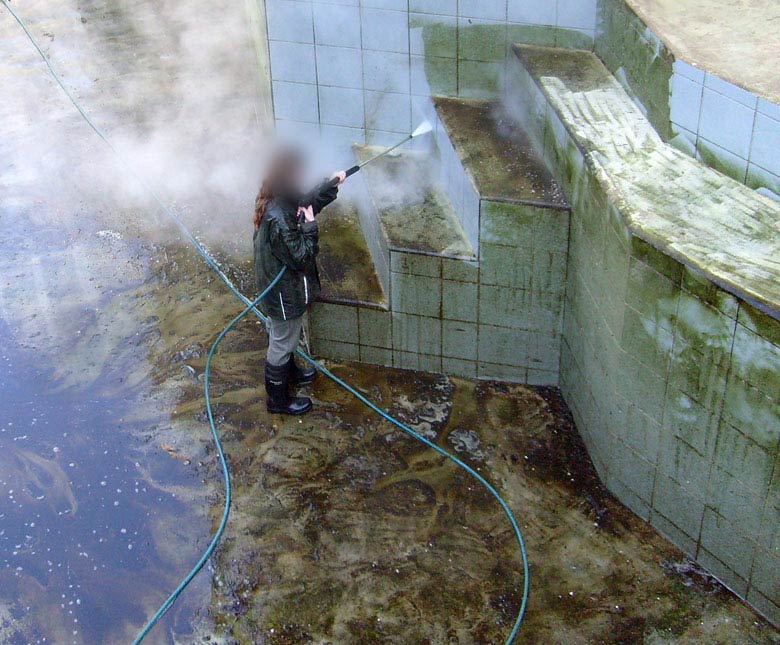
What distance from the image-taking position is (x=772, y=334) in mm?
3779

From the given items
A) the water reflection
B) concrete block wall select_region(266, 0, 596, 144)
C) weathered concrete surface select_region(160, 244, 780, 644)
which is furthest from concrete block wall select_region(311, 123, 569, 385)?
the water reflection

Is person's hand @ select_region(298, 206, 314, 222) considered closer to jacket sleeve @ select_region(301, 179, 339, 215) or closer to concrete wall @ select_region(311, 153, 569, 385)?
jacket sleeve @ select_region(301, 179, 339, 215)

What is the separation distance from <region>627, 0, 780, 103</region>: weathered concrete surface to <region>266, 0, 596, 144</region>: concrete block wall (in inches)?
25.2

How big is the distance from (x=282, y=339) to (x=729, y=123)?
2.78 meters

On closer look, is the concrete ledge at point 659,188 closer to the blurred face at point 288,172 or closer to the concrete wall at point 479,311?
the concrete wall at point 479,311

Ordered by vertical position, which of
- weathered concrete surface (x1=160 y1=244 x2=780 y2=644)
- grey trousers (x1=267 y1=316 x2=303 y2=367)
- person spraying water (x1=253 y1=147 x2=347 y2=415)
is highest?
person spraying water (x1=253 y1=147 x2=347 y2=415)

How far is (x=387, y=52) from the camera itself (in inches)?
255

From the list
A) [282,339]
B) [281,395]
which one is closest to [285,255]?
[282,339]

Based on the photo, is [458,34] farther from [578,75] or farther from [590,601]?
[590,601]

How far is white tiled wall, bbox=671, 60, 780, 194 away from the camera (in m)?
4.38

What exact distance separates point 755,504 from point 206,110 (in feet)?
22.4

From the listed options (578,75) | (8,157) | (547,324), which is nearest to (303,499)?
(547,324)

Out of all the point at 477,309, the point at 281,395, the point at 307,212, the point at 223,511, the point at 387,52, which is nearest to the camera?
the point at 223,511

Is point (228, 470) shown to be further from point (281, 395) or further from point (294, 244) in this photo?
point (294, 244)
